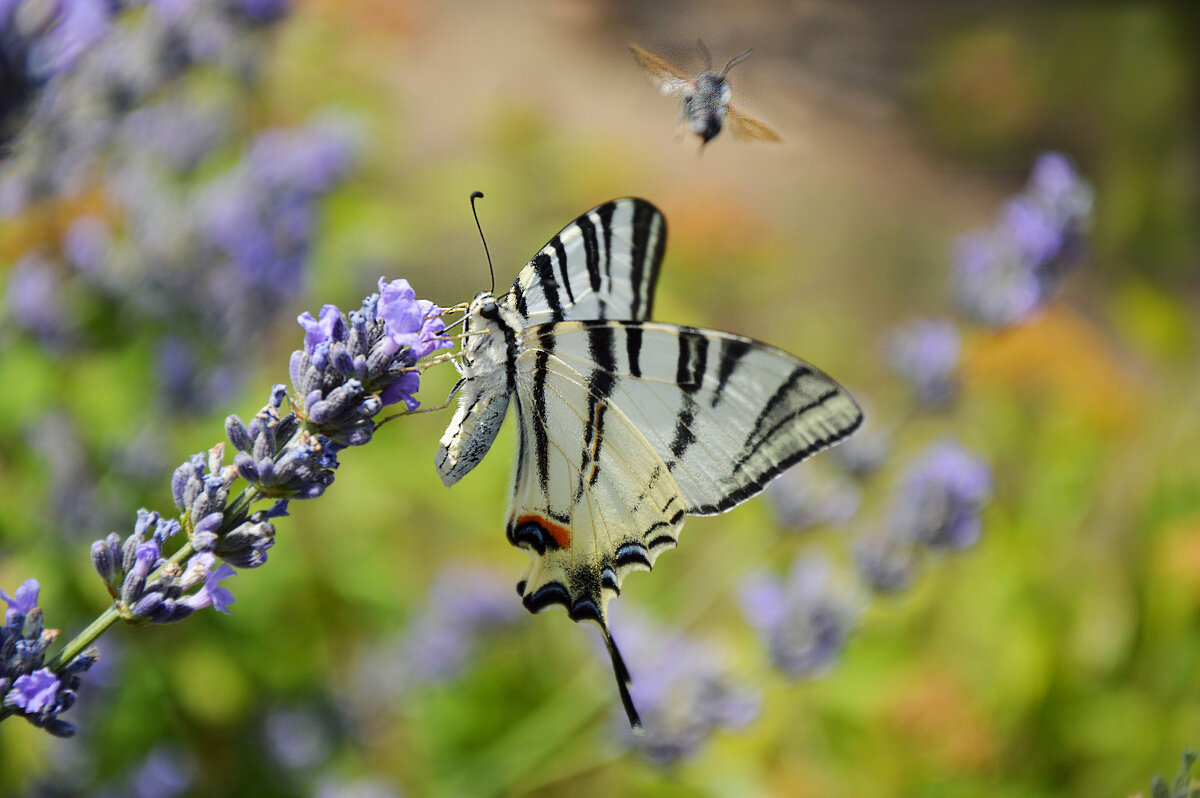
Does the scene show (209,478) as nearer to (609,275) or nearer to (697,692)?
(609,275)

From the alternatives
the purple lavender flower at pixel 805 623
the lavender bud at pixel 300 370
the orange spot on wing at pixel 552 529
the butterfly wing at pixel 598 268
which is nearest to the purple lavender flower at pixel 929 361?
the purple lavender flower at pixel 805 623

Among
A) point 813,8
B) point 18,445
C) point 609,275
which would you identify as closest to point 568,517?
point 609,275

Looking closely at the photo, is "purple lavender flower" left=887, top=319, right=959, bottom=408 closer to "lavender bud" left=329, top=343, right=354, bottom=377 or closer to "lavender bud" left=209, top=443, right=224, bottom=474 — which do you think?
"lavender bud" left=329, top=343, right=354, bottom=377

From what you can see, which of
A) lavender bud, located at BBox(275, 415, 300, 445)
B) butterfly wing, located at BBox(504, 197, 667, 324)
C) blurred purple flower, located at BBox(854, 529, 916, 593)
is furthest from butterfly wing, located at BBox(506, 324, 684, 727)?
blurred purple flower, located at BBox(854, 529, 916, 593)

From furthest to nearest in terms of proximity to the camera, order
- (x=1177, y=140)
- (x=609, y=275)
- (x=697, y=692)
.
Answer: (x=1177, y=140) < (x=697, y=692) < (x=609, y=275)

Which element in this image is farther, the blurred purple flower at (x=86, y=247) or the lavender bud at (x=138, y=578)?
the blurred purple flower at (x=86, y=247)

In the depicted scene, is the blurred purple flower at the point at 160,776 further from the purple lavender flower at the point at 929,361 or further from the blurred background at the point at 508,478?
the purple lavender flower at the point at 929,361
